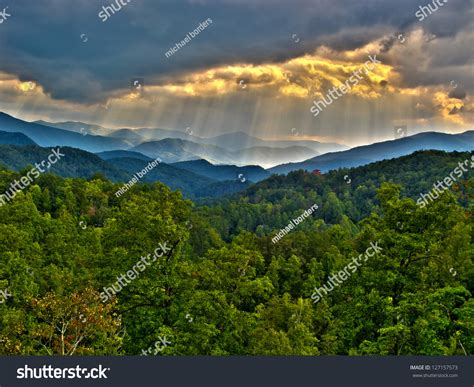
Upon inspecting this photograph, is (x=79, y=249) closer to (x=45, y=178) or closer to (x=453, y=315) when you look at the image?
(x=453, y=315)

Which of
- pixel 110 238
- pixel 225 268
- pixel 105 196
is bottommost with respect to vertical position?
pixel 225 268

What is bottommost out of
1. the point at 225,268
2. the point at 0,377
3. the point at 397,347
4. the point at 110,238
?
the point at 397,347

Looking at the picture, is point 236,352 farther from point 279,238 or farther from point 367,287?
point 279,238

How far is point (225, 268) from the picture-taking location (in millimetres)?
32031

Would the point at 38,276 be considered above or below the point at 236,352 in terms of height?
above

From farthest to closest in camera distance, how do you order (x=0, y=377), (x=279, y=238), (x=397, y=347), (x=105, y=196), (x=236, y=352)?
1. (x=105, y=196)
2. (x=279, y=238)
3. (x=236, y=352)
4. (x=397, y=347)
5. (x=0, y=377)

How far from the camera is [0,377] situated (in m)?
15.8

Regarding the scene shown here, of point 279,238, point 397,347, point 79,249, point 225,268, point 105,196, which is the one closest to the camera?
point 397,347

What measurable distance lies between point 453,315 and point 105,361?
749 inches

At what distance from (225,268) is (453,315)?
42.2 ft

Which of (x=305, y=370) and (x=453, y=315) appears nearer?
(x=305, y=370)

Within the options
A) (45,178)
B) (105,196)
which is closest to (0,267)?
(105,196)

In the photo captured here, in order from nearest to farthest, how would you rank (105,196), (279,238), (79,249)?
(79,249)
(279,238)
(105,196)

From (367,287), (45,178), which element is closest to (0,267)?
(367,287)
